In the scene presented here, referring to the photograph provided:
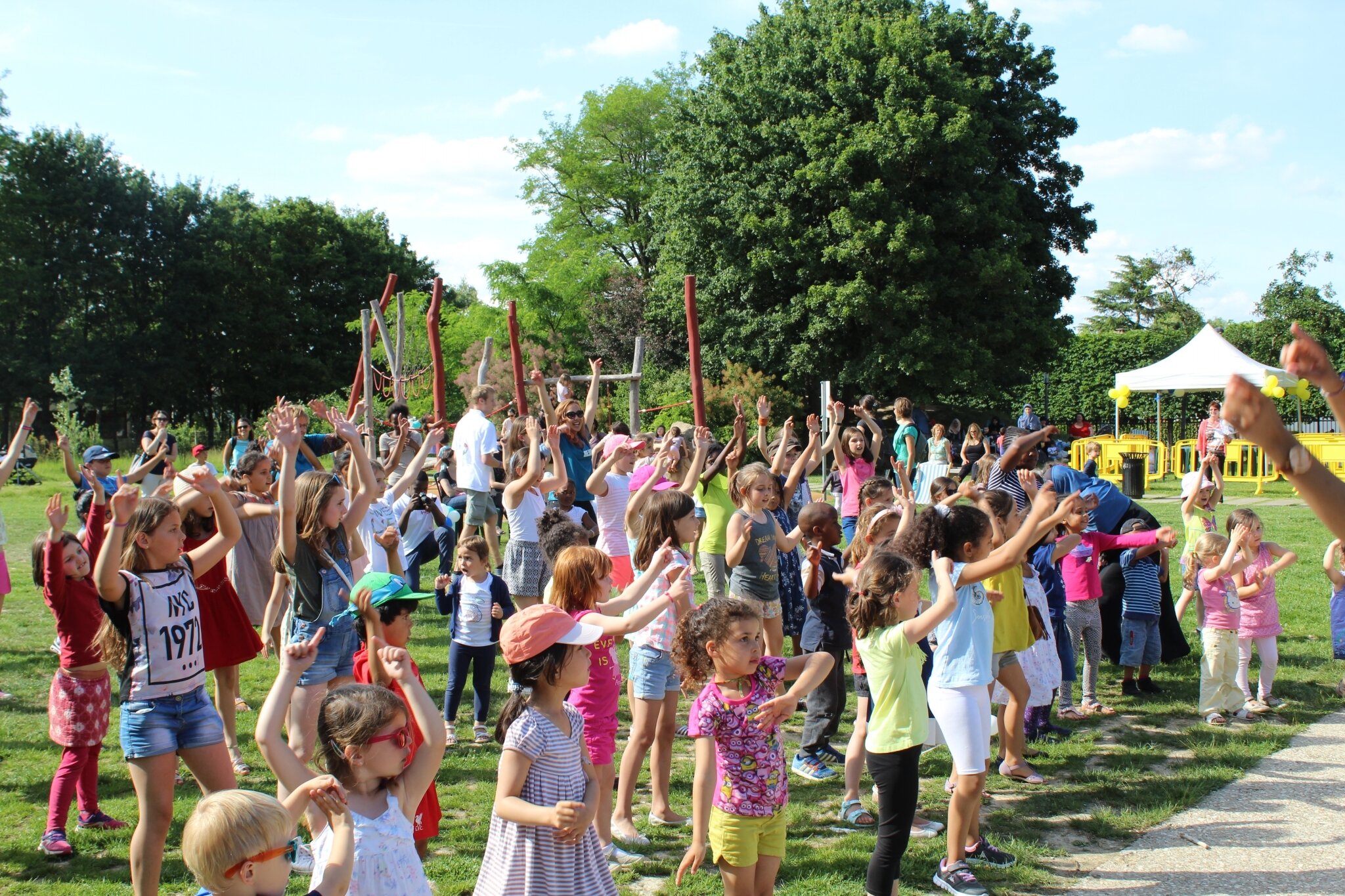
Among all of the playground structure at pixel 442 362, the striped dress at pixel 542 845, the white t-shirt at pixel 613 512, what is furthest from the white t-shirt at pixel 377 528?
the striped dress at pixel 542 845

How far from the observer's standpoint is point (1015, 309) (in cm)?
3066

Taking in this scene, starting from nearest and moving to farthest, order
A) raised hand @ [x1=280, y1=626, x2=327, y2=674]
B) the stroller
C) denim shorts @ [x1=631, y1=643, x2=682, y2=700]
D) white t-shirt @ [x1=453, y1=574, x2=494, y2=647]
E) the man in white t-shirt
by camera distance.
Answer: raised hand @ [x1=280, y1=626, x2=327, y2=674] → denim shorts @ [x1=631, y1=643, x2=682, y2=700] → white t-shirt @ [x1=453, y1=574, x2=494, y2=647] → the man in white t-shirt → the stroller

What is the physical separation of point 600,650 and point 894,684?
1.29 meters

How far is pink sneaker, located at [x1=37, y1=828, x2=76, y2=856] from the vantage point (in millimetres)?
4828

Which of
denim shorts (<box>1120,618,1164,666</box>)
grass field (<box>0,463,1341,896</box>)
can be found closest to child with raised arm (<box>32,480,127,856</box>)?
grass field (<box>0,463,1341,896</box>)

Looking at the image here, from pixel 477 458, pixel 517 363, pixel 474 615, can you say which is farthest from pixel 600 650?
pixel 517 363

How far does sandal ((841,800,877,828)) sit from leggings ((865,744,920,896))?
907 mm

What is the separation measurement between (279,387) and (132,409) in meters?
6.93

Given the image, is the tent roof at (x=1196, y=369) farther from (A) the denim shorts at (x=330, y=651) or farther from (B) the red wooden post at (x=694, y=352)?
(A) the denim shorts at (x=330, y=651)

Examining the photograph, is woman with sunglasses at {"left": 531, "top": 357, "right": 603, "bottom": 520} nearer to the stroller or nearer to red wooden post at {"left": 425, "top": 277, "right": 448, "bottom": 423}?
red wooden post at {"left": 425, "top": 277, "right": 448, "bottom": 423}

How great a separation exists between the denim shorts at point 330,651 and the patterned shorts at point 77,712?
3.51ft

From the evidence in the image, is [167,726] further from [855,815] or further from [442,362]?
[442,362]

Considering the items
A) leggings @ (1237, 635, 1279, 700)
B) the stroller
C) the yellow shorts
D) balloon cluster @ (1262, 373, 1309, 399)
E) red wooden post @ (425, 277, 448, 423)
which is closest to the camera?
the yellow shorts

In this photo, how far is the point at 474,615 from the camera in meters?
6.31
